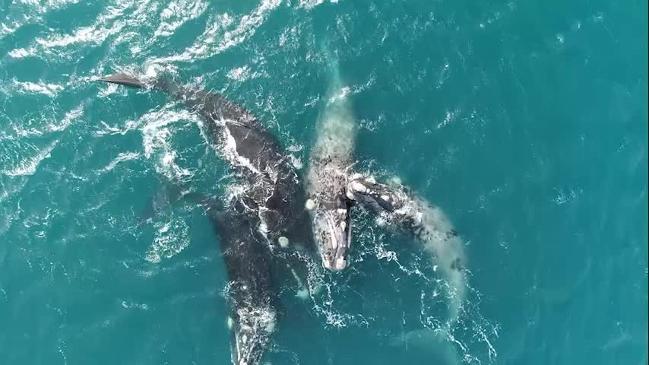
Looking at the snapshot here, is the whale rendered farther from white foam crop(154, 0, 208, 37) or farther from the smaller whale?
white foam crop(154, 0, 208, 37)

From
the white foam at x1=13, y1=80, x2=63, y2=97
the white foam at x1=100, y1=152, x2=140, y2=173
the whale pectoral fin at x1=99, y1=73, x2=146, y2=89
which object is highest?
the whale pectoral fin at x1=99, y1=73, x2=146, y2=89

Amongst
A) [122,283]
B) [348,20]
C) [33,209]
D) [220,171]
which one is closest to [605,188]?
[348,20]

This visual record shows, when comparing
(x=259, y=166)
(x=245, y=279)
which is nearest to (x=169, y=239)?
(x=245, y=279)

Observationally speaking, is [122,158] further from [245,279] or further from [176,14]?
[245,279]

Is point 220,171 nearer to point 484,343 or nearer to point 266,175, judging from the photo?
point 266,175

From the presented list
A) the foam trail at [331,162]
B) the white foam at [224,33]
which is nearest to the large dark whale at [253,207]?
the foam trail at [331,162]

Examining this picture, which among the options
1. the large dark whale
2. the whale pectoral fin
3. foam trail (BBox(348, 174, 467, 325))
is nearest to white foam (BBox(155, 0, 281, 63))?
the large dark whale
